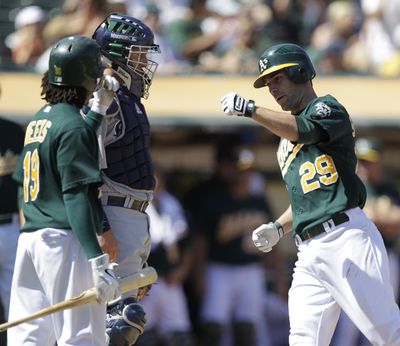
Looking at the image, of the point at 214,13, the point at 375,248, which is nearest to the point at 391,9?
the point at 214,13

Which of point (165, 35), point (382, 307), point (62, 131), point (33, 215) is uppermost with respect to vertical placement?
point (165, 35)

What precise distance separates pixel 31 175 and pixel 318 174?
1.63 m

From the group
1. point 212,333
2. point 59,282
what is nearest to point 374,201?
point 212,333

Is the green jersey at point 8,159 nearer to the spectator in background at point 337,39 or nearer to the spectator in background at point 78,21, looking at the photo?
the spectator in background at point 78,21

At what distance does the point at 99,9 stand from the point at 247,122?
1944 millimetres

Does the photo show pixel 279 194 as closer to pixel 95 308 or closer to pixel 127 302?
pixel 127 302

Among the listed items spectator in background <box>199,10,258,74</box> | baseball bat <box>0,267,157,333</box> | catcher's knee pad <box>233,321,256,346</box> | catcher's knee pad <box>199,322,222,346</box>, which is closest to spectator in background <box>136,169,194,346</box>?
catcher's knee pad <box>199,322,222,346</box>

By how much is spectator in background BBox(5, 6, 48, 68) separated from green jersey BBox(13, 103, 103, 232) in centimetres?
535

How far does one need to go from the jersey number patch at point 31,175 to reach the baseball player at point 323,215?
3.54 feet

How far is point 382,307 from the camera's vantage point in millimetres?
6109

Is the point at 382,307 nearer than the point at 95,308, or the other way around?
the point at 95,308

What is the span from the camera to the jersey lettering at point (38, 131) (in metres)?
5.63

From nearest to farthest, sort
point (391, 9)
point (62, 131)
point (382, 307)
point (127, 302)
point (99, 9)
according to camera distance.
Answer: point (62, 131) < point (382, 307) < point (127, 302) < point (99, 9) < point (391, 9)

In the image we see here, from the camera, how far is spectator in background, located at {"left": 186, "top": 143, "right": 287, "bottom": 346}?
10961 mm
